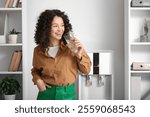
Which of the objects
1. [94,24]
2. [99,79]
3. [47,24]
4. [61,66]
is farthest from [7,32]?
[61,66]

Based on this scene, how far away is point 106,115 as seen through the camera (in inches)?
52.1

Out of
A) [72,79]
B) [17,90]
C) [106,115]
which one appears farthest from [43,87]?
[17,90]

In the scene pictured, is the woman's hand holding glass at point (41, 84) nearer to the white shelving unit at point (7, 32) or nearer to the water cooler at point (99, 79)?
the water cooler at point (99, 79)

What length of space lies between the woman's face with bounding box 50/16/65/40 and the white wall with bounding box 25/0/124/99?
5.45 feet

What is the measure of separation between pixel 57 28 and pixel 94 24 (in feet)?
5.68

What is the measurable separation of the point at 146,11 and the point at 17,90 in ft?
5.61

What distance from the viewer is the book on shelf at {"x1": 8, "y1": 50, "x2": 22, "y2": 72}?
3.07 meters

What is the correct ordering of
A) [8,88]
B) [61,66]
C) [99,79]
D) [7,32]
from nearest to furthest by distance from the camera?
[61,66]
[8,88]
[99,79]
[7,32]

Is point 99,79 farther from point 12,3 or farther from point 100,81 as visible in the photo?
point 12,3

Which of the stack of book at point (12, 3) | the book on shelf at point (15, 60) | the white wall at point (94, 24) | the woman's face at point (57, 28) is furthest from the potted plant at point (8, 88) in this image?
the woman's face at point (57, 28)

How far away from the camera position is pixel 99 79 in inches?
120

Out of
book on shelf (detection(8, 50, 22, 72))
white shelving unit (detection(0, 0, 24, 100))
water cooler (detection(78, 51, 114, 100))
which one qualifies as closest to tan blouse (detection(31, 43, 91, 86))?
water cooler (detection(78, 51, 114, 100))

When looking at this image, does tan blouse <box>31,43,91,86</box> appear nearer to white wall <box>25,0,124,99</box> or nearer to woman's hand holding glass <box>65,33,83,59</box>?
woman's hand holding glass <box>65,33,83,59</box>

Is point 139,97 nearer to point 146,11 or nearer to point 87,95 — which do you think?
point 87,95
